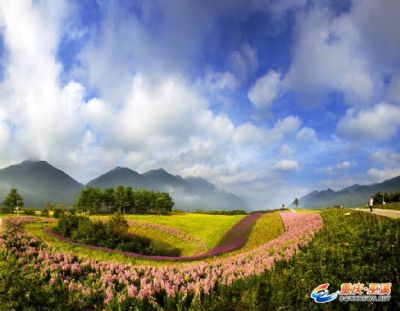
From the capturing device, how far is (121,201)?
Result: 84938 mm

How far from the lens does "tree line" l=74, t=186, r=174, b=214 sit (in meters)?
82.6

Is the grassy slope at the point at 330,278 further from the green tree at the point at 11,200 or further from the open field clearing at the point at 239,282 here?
the green tree at the point at 11,200

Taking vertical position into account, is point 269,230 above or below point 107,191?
below

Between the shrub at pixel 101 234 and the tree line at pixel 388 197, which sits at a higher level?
the tree line at pixel 388 197

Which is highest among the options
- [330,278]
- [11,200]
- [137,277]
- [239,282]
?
[11,200]

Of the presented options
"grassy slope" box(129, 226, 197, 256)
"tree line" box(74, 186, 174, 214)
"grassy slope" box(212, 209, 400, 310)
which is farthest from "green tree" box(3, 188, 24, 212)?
"grassy slope" box(212, 209, 400, 310)

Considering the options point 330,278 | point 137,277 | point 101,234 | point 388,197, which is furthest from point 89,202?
point 388,197

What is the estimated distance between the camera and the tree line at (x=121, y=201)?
271ft

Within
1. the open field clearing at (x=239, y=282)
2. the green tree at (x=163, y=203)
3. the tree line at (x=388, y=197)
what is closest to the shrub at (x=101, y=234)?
the open field clearing at (x=239, y=282)

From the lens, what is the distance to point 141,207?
92000 mm

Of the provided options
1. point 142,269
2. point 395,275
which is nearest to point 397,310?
point 395,275

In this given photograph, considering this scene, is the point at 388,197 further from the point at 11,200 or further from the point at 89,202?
the point at 11,200

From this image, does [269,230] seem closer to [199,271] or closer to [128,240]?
[128,240]

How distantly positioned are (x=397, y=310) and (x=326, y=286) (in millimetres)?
1357
